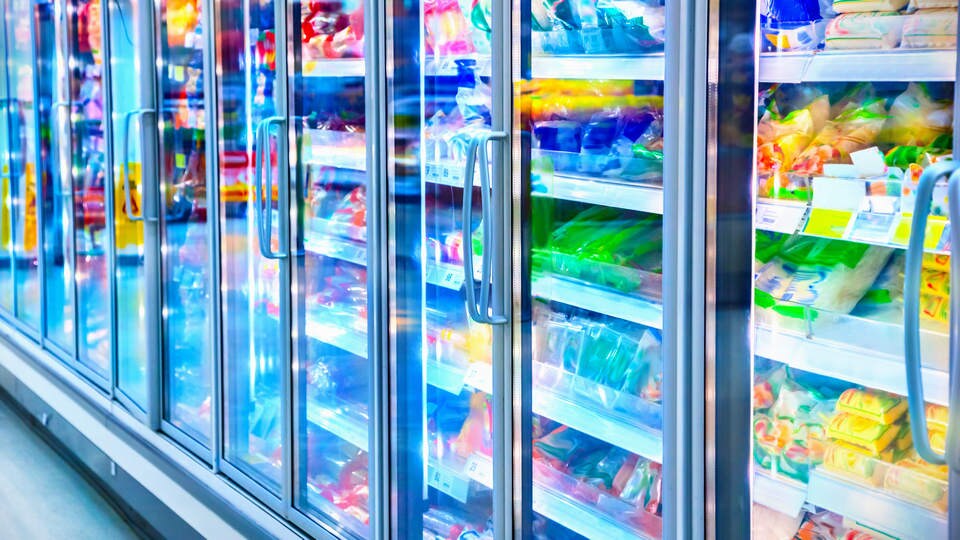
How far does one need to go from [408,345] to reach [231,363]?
125cm

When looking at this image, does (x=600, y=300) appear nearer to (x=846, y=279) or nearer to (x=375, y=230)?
(x=846, y=279)

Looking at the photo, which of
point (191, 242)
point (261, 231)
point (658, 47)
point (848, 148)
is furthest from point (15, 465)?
point (848, 148)

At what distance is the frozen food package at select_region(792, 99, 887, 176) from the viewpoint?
64.8 inches

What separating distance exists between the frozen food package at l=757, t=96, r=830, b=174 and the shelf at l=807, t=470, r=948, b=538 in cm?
50

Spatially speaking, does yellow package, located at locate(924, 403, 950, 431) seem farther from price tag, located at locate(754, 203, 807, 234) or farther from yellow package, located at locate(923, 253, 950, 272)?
price tag, located at locate(754, 203, 807, 234)

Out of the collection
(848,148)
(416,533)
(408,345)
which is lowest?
(416,533)

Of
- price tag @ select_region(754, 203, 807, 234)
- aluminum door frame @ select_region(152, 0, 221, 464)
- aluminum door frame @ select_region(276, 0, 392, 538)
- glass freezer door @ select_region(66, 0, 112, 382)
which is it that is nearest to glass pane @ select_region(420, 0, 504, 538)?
aluminum door frame @ select_region(276, 0, 392, 538)

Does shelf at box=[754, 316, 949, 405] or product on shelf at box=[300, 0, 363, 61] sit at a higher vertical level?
product on shelf at box=[300, 0, 363, 61]

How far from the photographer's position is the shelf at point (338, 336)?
3033mm

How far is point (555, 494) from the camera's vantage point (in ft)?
7.64

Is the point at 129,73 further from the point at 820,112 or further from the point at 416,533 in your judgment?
the point at 820,112

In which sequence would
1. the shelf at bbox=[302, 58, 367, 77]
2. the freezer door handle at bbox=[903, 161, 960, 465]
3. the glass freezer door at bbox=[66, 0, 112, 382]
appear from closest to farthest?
1. the freezer door handle at bbox=[903, 161, 960, 465]
2. the shelf at bbox=[302, 58, 367, 77]
3. the glass freezer door at bbox=[66, 0, 112, 382]

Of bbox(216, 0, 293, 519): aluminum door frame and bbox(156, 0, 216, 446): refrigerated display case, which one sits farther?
bbox(156, 0, 216, 446): refrigerated display case

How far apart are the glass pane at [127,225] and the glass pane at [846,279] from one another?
3.36 meters
